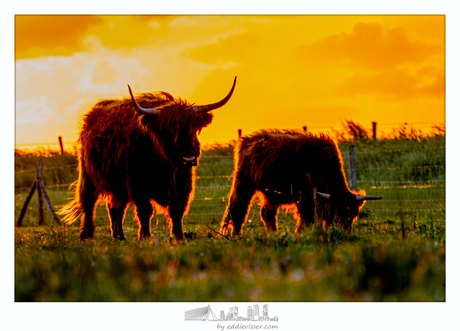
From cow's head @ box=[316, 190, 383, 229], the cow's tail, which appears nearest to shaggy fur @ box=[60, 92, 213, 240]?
the cow's tail

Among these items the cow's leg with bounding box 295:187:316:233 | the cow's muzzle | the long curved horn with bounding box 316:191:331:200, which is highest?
the cow's muzzle

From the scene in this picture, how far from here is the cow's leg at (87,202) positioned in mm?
7691

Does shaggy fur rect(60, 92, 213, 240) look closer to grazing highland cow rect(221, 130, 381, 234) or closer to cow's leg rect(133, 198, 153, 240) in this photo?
cow's leg rect(133, 198, 153, 240)

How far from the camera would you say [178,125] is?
20.4 feet

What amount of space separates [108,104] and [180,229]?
8.31 feet

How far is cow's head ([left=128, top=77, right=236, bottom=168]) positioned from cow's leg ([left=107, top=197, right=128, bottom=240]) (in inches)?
51.0

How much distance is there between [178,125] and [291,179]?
182cm

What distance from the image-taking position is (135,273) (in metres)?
3.63

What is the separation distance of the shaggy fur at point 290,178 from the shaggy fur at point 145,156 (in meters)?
0.86

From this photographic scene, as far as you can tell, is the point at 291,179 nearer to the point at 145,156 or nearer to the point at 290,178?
the point at 290,178
